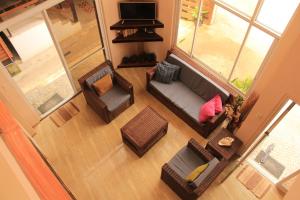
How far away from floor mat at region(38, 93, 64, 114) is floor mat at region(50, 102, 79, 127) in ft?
0.67

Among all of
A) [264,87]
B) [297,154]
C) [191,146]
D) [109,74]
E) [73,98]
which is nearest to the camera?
[264,87]

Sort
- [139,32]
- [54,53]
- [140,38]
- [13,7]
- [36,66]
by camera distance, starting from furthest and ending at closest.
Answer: [54,53] → [36,66] → [139,32] → [140,38] → [13,7]

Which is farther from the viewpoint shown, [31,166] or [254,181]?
[254,181]

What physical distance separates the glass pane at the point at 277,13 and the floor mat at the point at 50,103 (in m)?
4.79

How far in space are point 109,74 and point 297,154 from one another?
14.6 ft

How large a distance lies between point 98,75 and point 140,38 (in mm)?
1351

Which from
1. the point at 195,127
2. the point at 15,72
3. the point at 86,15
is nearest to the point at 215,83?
the point at 195,127

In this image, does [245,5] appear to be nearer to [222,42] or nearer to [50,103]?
[222,42]

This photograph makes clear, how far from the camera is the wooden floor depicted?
5.40 metres

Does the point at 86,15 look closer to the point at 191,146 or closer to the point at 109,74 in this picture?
the point at 109,74

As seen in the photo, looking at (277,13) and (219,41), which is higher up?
(277,13)

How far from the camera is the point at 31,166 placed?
212 cm

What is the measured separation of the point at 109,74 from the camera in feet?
20.7

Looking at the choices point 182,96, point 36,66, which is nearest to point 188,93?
point 182,96
